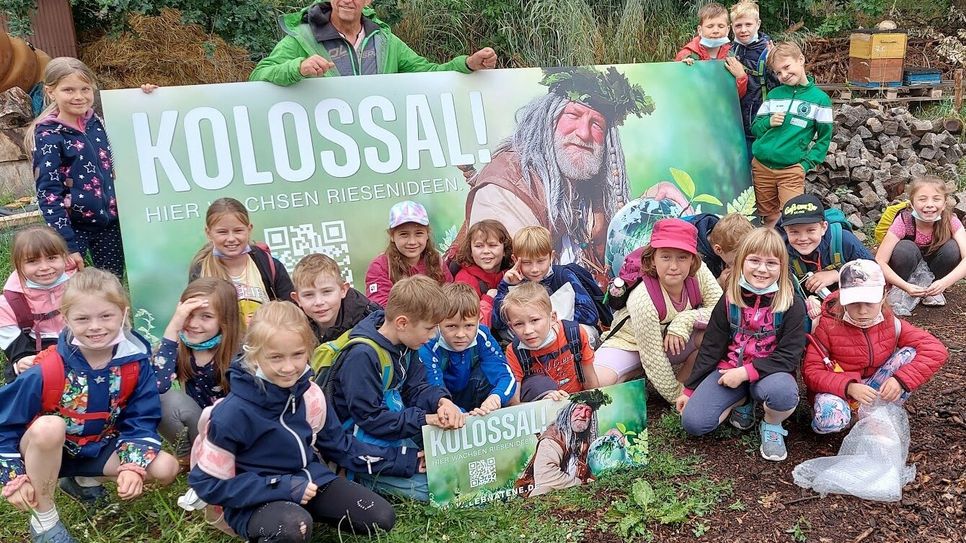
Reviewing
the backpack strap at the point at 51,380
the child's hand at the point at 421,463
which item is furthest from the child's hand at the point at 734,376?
the backpack strap at the point at 51,380

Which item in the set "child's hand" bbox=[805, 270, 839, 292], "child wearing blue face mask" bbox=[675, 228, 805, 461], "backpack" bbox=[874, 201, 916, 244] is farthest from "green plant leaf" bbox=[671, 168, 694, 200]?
"child wearing blue face mask" bbox=[675, 228, 805, 461]

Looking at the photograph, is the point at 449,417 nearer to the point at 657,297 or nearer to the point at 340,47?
the point at 657,297

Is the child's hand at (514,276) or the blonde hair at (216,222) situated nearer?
the blonde hair at (216,222)

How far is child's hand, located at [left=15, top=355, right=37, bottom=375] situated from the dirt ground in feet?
→ 7.96

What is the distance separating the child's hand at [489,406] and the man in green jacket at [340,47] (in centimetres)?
237

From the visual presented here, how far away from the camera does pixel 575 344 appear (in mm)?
3820

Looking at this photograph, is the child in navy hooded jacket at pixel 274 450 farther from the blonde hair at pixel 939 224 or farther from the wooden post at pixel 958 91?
the wooden post at pixel 958 91

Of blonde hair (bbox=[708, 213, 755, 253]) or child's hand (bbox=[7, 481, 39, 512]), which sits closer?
child's hand (bbox=[7, 481, 39, 512])

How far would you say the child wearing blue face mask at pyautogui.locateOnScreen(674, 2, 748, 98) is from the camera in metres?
5.73

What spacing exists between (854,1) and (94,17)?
31.3 feet

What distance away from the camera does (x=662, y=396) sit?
4.26m

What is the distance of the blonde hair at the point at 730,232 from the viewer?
14.4 ft

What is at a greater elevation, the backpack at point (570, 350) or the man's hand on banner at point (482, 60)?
the man's hand on banner at point (482, 60)

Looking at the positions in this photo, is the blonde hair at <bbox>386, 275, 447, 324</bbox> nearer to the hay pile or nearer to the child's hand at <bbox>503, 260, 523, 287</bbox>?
the child's hand at <bbox>503, 260, 523, 287</bbox>
